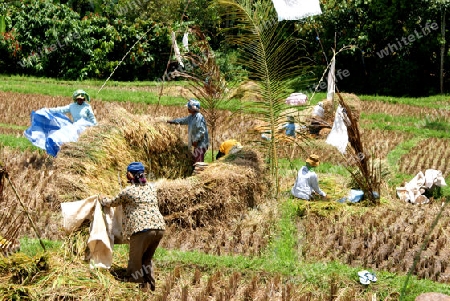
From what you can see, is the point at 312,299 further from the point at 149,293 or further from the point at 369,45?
the point at 369,45

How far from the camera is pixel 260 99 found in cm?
882

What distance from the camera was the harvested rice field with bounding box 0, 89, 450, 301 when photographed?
5.61 m

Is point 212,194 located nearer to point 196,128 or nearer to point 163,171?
point 196,128

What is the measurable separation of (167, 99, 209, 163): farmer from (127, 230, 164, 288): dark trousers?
9.54 feet

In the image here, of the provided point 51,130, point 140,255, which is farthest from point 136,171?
point 51,130

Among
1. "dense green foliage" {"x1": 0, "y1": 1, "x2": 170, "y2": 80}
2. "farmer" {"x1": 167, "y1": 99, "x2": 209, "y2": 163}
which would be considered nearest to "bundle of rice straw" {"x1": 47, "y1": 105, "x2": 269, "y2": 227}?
"farmer" {"x1": 167, "y1": 99, "x2": 209, "y2": 163}

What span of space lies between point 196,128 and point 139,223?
3016mm

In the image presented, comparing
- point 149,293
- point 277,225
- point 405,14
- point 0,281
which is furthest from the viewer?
point 405,14

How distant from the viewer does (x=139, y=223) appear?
18.4 ft

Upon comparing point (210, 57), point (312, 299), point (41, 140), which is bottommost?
point (312, 299)

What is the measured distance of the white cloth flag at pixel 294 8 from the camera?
9414 millimetres

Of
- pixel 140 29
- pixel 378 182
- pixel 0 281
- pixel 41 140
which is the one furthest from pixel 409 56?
pixel 0 281

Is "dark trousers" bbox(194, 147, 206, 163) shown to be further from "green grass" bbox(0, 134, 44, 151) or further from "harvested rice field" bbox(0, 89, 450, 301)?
"green grass" bbox(0, 134, 44, 151)

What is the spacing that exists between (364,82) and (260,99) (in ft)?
46.5
